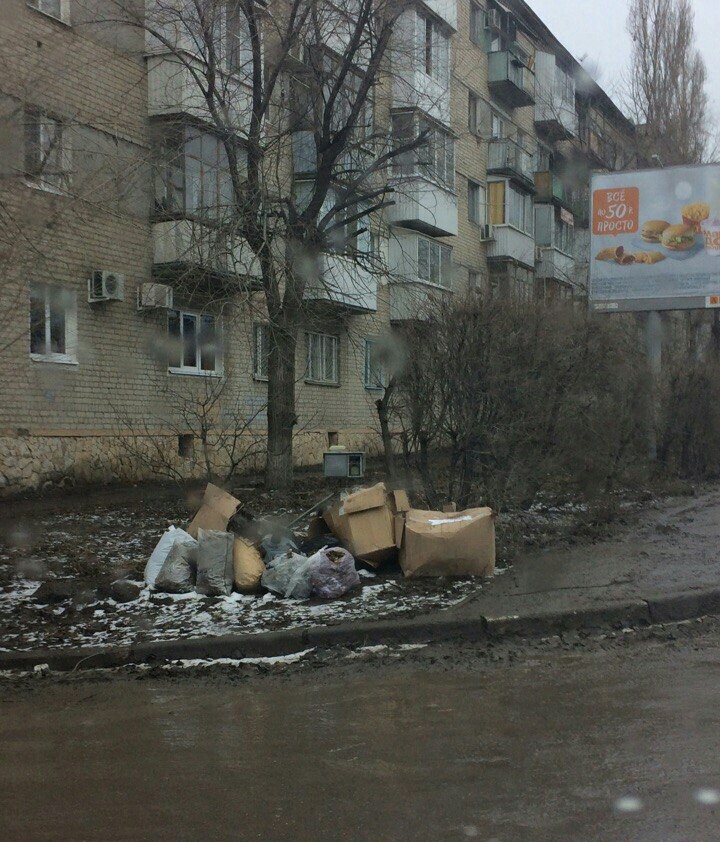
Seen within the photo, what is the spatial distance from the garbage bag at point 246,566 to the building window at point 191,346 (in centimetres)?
964

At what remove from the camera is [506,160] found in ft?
98.9

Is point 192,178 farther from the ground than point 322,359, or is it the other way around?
point 192,178

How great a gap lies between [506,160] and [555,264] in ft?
14.3

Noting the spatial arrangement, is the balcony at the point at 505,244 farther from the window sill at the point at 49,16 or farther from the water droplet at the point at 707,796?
the water droplet at the point at 707,796

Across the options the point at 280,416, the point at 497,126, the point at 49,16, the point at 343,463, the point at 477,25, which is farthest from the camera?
the point at 497,126

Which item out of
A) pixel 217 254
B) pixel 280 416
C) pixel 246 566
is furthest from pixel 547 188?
pixel 246 566

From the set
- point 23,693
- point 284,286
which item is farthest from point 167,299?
point 23,693

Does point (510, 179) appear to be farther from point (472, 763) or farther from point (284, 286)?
point (472, 763)

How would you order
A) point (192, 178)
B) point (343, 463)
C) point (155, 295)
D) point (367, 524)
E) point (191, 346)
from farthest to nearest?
1. point (191, 346)
2. point (192, 178)
3. point (155, 295)
4. point (343, 463)
5. point (367, 524)

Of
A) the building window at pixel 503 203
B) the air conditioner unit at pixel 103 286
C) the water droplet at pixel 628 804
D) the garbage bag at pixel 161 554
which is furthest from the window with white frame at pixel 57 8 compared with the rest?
the building window at pixel 503 203

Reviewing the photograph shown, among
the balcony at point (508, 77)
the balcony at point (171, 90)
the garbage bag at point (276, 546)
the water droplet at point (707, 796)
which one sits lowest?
the water droplet at point (707, 796)

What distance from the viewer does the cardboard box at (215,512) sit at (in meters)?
7.45

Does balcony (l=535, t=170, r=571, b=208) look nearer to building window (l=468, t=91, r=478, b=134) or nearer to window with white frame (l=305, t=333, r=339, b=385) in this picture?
building window (l=468, t=91, r=478, b=134)

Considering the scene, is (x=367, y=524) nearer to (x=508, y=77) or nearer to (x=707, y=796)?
(x=707, y=796)
